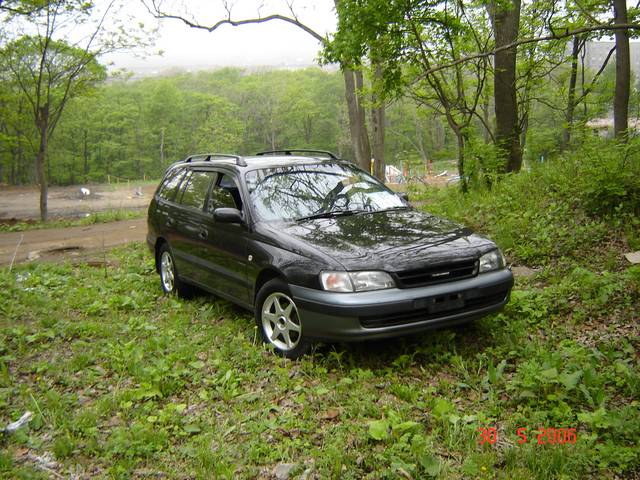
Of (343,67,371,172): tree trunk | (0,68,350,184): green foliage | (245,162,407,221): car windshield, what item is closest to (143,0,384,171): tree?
(343,67,371,172): tree trunk

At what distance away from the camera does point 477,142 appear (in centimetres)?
1037

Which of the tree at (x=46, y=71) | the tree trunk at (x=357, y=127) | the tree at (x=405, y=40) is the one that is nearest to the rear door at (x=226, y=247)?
the tree at (x=405, y=40)

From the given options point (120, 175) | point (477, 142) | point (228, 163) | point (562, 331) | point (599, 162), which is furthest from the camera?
point (120, 175)

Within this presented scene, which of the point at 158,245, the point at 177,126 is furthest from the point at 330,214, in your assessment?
the point at 177,126

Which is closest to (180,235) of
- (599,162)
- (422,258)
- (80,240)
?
(422,258)

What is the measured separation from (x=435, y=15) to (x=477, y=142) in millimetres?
2489

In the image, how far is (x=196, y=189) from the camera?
636cm

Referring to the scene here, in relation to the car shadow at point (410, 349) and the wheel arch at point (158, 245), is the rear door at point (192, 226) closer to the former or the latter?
the wheel arch at point (158, 245)

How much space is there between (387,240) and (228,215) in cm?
156

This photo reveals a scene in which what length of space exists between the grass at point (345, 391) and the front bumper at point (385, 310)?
357 mm

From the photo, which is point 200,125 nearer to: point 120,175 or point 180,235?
point 120,175

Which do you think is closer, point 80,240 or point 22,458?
point 22,458

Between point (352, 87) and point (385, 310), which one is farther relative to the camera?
point (352, 87)
